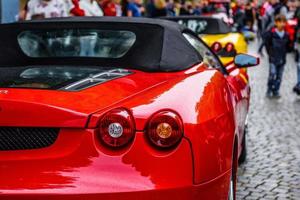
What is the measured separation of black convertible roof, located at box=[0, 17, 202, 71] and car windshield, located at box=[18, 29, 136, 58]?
0.04 meters

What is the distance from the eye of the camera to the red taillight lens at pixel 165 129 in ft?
10.8

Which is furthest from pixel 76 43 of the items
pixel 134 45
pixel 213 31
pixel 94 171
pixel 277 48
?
pixel 277 48

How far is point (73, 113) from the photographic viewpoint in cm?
324

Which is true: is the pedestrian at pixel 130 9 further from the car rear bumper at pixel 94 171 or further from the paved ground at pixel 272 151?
the car rear bumper at pixel 94 171

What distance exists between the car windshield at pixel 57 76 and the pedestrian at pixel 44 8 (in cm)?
606

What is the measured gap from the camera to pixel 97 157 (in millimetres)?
3230

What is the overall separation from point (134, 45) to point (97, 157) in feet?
4.79

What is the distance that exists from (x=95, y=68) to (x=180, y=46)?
62 cm

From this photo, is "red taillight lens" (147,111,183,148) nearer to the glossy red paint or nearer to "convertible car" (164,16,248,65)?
the glossy red paint

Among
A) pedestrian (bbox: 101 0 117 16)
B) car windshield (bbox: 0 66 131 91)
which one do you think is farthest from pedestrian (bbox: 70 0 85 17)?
car windshield (bbox: 0 66 131 91)

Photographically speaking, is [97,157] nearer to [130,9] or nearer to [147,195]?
[147,195]

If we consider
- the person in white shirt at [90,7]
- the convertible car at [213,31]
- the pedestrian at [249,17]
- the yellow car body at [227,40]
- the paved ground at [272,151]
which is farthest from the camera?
the pedestrian at [249,17]

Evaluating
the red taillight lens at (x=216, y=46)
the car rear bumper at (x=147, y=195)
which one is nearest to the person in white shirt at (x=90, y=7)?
the red taillight lens at (x=216, y=46)

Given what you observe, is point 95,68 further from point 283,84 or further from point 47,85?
point 283,84
